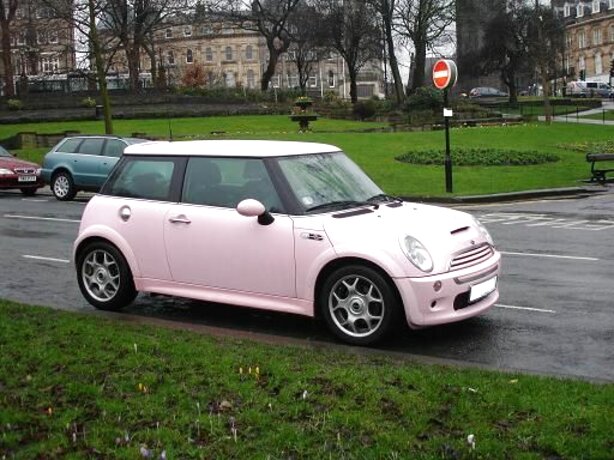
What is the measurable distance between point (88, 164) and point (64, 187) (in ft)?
3.18

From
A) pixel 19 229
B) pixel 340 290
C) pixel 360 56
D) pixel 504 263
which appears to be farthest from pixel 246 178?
pixel 360 56

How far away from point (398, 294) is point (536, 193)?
14930 mm

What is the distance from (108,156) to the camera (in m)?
21.0

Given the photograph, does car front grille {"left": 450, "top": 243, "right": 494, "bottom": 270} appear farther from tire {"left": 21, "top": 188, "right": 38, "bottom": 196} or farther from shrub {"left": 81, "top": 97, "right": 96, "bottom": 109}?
shrub {"left": 81, "top": 97, "right": 96, "bottom": 109}

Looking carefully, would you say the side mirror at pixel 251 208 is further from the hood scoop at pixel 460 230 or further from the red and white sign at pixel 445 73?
the red and white sign at pixel 445 73

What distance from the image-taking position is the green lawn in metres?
22.3

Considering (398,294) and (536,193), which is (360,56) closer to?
(536,193)

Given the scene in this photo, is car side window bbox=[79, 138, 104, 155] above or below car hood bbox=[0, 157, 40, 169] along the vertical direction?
above

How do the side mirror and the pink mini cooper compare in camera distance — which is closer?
the pink mini cooper

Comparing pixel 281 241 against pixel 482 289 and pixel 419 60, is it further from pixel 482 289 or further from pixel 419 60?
pixel 419 60

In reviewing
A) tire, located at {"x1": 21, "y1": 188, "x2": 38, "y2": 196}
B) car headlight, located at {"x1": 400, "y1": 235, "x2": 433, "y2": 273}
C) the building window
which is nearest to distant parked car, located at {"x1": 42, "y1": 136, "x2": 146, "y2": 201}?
tire, located at {"x1": 21, "y1": 188, "x2": 38, "y2": 196}

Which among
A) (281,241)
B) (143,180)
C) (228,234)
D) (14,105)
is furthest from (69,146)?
(14,105)

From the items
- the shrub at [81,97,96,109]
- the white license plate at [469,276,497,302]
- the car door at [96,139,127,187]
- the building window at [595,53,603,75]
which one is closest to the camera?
the white license plate at [469,276,497,302]

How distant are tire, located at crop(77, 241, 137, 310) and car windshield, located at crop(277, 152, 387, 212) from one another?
79.6 inches
